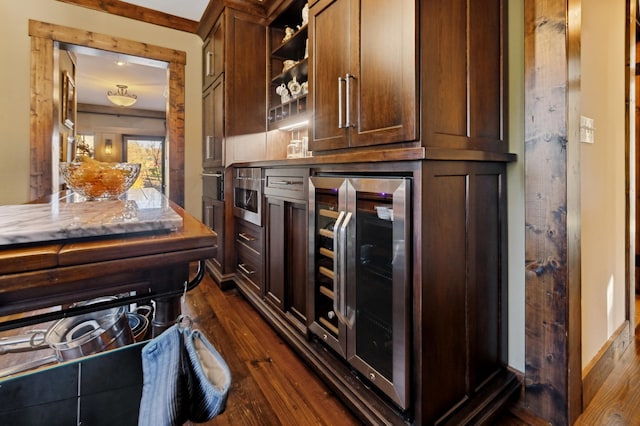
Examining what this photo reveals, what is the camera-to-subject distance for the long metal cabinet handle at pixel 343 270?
1527 mm

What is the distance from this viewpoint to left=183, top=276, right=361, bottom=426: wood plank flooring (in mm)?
1493

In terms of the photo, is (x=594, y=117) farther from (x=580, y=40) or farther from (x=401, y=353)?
(x=401, y=353)

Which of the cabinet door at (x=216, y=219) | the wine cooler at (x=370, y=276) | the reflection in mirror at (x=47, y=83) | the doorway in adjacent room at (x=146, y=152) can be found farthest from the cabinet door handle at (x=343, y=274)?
the doorway in adjacent room at (x=146, y=152)

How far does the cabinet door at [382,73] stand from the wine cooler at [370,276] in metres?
0.23

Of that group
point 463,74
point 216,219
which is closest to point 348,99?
point 463,74

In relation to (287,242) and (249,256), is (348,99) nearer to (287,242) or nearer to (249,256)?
(287,242)

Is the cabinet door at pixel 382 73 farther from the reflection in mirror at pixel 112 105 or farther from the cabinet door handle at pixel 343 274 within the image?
the reflection in mirror at pixel 112 105

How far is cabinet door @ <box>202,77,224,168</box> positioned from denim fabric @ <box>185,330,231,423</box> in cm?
287

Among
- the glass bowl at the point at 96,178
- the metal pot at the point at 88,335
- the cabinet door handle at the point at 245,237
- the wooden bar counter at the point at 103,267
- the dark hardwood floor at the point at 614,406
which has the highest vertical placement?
the glass bowl at the point at 96,178

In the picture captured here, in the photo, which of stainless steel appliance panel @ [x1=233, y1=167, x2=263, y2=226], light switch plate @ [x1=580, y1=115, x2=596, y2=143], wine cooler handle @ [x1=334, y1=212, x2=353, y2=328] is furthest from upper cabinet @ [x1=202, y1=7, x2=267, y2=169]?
light switch plate @ [x1=580, y1=115, x2=596, y2=143]

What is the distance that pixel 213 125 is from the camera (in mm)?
3549

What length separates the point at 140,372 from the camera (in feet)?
2.00

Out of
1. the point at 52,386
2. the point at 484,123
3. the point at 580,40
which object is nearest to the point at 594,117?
the point at 580,40

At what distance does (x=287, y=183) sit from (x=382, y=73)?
0.94 metres
